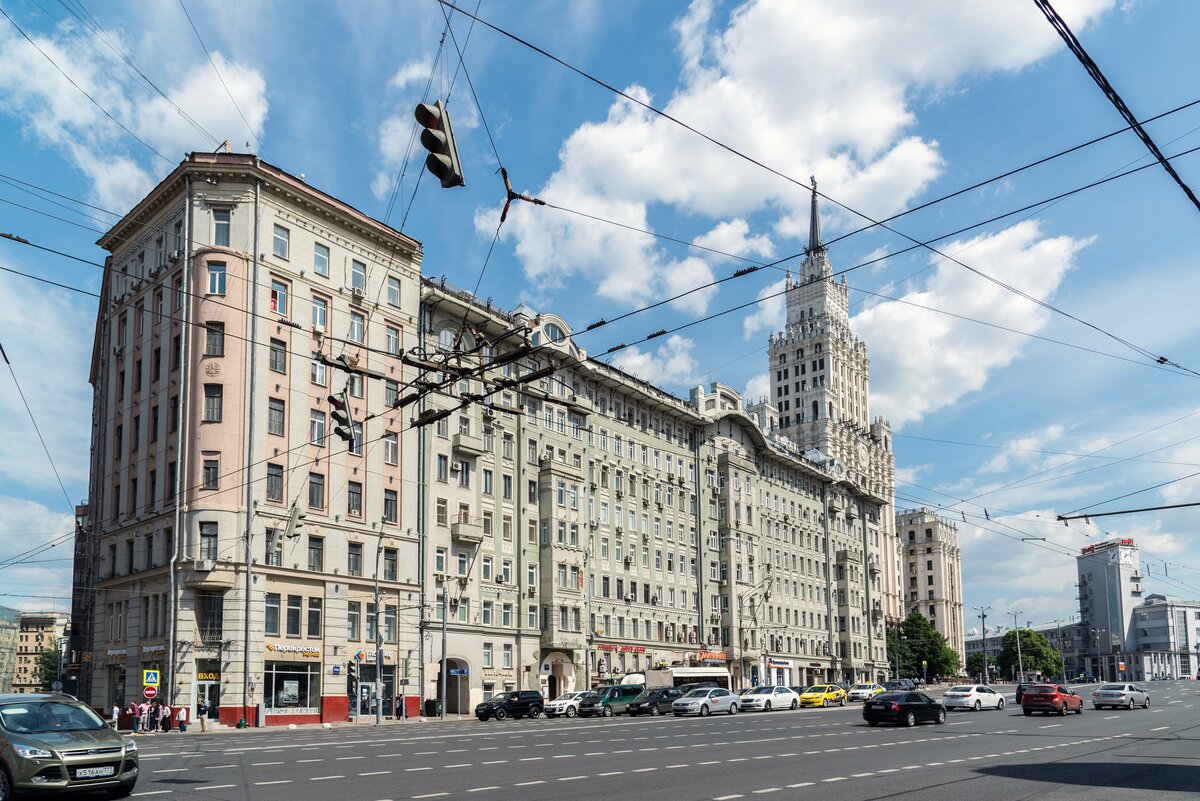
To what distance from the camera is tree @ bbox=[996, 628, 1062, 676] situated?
6821 inches

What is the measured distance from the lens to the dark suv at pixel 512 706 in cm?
5200

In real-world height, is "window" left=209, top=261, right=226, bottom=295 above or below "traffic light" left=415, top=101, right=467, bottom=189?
above

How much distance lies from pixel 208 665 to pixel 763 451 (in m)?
58.5

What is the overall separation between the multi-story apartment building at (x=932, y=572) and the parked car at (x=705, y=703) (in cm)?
13184

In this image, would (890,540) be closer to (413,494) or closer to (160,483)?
(413,494)

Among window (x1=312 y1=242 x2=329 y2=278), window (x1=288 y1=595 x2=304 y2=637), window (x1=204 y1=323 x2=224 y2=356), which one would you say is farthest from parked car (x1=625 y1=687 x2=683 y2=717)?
window (x1=312 y1=242 x2=329 y2=278)

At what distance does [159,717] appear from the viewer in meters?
44.1

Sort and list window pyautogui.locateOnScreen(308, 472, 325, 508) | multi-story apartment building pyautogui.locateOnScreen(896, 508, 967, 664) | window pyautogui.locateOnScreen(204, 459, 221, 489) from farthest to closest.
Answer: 1. multi-story apartment building pyautogui.locateOnScreen(896, 508, 967, 664)
2. window pyautogui.locateOnScreen(308, 472, 325, 508)
3. window pyautogui.locateOnScreen(204, 459, 221, 489)

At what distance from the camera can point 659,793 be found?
1706 cm

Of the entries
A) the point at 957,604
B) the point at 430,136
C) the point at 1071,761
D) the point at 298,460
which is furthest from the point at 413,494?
the point at 957,604

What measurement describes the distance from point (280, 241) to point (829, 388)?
355 feet

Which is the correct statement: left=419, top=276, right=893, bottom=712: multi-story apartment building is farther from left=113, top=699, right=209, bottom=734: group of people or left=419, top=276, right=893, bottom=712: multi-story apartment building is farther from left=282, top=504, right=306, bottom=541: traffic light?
left=113, top=699, right=209, bottom=734: group of people

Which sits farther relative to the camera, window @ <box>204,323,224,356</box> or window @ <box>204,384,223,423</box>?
window @ <box>204,323,224,356</box>

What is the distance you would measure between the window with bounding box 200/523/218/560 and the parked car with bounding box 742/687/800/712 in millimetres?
29587
